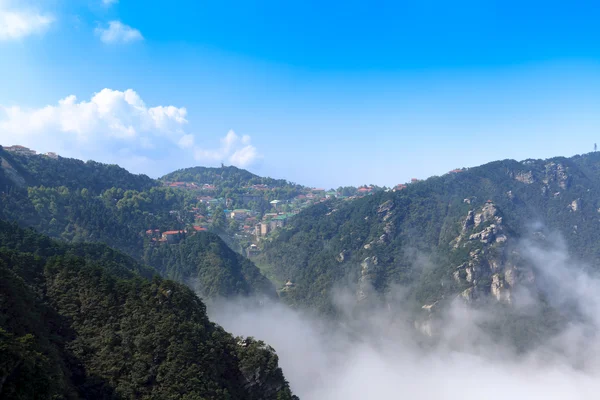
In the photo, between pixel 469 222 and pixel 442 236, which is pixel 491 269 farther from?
pixel 442 236

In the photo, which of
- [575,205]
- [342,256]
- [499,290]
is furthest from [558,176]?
[342,256]

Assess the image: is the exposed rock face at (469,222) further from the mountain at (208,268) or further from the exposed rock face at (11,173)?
the exposed rock face at (11,173)

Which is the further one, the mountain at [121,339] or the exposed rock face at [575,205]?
the exposed rock face at [575,205]

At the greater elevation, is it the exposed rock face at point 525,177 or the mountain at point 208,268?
the exposed rock face at point 525,177

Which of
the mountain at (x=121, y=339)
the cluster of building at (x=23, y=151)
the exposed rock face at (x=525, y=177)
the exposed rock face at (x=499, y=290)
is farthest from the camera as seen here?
the exposed rock face at (x=525, y=177)

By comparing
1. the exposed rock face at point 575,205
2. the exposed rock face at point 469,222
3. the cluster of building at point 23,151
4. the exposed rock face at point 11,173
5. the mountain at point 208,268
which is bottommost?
the mountain at point 208,268

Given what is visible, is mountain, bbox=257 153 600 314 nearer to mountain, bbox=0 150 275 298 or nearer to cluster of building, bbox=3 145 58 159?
→ mountain, bbox=0 150 275 298

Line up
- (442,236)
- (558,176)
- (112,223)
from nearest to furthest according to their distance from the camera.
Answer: (112,223)
(442,236)
(558,176)

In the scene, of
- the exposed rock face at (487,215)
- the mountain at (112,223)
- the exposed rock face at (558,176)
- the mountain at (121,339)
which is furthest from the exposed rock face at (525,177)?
the mountain at (121,339)

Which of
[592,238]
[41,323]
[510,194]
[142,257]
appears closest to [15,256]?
[41,323]
